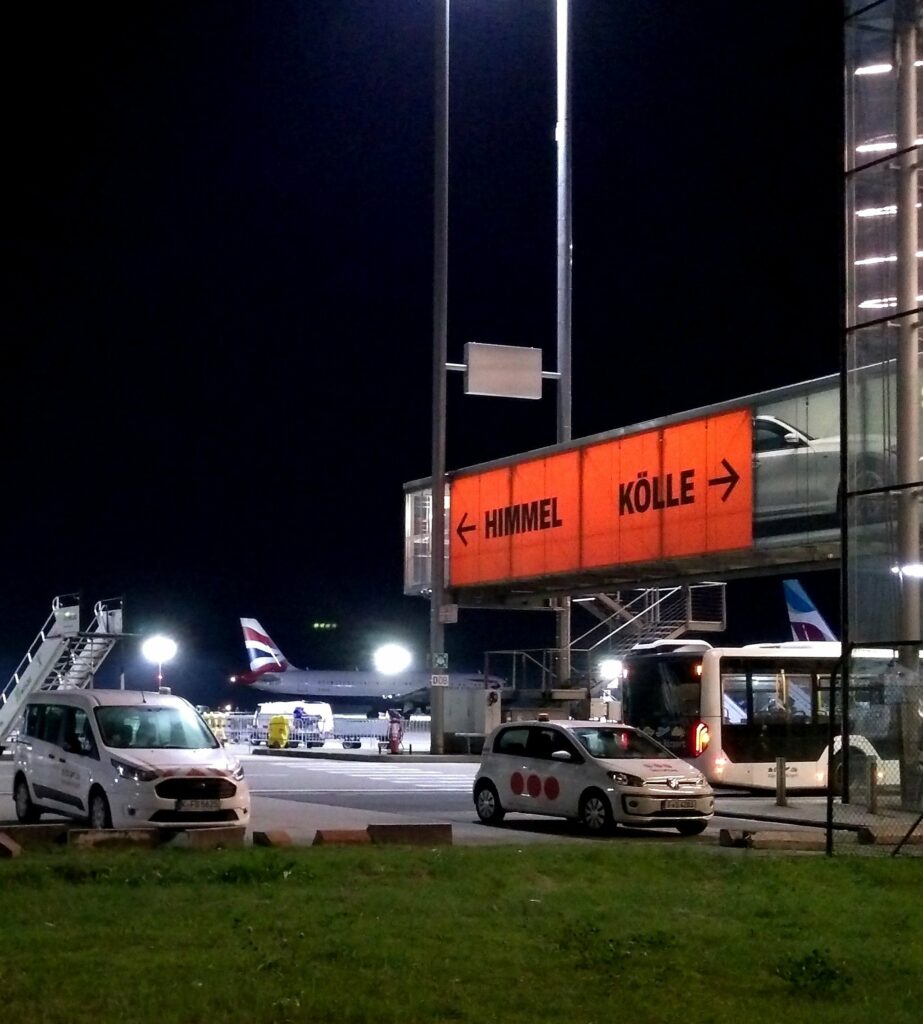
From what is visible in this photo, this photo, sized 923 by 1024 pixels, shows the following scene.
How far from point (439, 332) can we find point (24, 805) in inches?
842

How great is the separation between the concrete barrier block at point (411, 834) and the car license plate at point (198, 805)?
319cm

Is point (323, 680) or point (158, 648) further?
point (323, 680)

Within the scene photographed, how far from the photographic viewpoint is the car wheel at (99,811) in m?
19.0

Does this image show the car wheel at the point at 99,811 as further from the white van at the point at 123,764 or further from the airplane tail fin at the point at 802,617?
the airplane tail fin at the point at 802,617

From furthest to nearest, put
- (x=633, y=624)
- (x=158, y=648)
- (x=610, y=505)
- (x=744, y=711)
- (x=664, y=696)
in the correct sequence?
(x=158, y=648), (x=633, y=624), (x=610, y=505), (x=664, y=696), (x=744, y=711)

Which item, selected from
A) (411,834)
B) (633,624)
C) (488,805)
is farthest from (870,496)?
(633,624)

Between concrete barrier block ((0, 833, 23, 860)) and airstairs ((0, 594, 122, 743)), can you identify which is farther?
airstairs ((0, 594, 122, 743))

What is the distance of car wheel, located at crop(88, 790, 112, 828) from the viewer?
18984 millimetres

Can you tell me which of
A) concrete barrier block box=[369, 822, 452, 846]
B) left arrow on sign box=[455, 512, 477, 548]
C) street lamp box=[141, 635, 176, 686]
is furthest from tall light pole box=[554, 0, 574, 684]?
concrete barrier block box=[369, 822, 452, 846]

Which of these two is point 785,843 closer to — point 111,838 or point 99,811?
point 111,838

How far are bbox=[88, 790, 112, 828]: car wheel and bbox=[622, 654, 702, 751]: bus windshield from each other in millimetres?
13680

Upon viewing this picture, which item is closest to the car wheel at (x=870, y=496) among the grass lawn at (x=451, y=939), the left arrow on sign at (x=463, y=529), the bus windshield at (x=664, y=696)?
the grass lawn at (x=451, y=939)

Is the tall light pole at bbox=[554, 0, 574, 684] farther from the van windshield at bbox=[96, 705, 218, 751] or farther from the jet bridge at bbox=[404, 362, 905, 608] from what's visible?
the van windshield at bbox=[96, 705, 218, 751]

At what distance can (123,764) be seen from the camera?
62.0 ft
